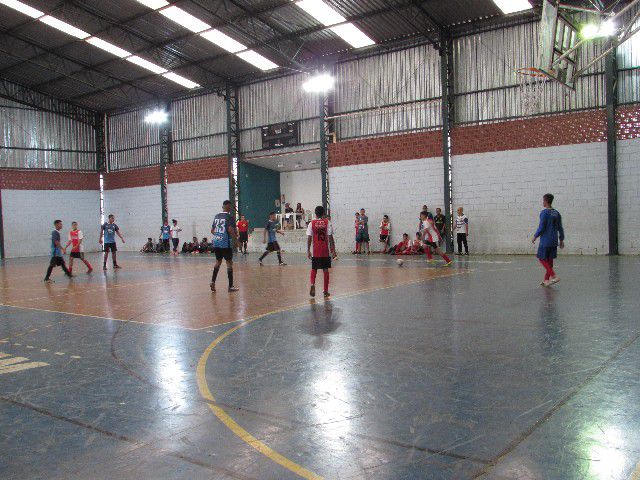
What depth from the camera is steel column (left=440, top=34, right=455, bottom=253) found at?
2377cm

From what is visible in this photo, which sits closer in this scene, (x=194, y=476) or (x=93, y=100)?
(x=194, y=476)

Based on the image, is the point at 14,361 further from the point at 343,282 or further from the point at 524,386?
the point at 343,282

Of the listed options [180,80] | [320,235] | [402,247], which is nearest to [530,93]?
[402,247]

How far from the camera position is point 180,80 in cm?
3083

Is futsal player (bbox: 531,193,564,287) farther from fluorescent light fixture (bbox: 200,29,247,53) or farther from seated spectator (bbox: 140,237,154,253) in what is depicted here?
seated spectator (bbox: 140,237,154,253)

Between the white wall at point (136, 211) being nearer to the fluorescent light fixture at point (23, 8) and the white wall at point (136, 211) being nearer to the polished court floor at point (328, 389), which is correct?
the fluorescent light fixture at point (23, 8)

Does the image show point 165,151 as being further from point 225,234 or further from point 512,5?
point 225,234

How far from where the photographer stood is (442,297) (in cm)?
1056

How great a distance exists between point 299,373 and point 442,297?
18.5 feet

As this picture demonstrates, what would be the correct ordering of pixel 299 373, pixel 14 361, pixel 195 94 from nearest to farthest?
pixel 299 373
pixel 14 361
pixel 195 94

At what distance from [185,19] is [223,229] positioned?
15246 millimetres

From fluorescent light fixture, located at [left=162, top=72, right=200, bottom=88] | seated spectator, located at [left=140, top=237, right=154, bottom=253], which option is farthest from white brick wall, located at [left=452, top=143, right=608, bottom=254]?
seated spectator, located at [left=140, top=237, right=154, bottom=253]

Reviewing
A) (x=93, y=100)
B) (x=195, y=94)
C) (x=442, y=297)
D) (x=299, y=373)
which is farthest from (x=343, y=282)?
(x=93, y=100)

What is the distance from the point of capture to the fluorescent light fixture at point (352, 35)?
Answer: 2369 centimetres
